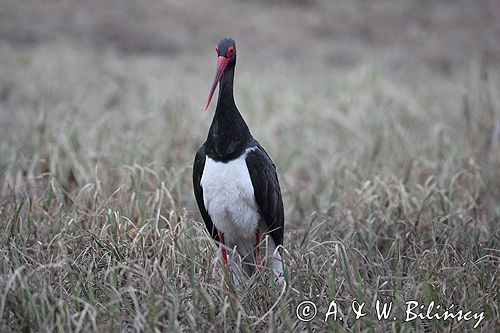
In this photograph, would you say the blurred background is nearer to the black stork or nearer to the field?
the field

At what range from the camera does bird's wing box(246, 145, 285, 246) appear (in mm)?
2936

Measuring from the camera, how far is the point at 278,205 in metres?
3.10

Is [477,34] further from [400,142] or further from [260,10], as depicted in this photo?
[400,142]

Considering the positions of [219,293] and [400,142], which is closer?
[219,293]

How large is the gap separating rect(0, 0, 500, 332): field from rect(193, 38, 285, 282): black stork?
155 millimetres

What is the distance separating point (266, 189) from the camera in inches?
117

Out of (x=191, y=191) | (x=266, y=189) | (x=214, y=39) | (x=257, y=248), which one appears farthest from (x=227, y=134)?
(x=214, y=39)

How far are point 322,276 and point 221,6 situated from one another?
11507 millimetres

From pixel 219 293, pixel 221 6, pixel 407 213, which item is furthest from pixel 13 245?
pixel 221 6

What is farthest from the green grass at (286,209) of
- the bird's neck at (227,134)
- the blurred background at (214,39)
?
the blurred background at (214,39)

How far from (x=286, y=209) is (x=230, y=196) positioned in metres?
1.54

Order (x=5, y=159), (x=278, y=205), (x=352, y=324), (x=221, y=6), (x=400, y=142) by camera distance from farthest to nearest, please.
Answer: (x=221, y=6) → (x=400, y=142) → (x=5, y=159) → (x=278, y=205) → (x=352, y=324)

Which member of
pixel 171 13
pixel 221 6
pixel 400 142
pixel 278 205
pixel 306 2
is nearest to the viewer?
pixel 278 205

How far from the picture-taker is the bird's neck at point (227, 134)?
2.90 meters
